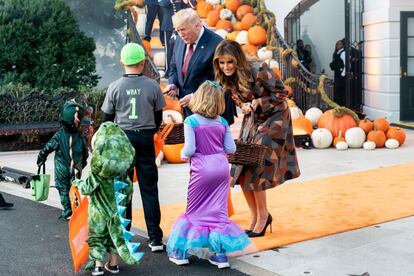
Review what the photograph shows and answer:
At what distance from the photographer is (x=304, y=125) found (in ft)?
41.9

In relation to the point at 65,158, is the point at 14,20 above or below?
above

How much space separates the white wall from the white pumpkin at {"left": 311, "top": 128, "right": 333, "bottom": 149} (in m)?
3.62

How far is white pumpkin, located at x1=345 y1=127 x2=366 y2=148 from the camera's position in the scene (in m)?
12.4

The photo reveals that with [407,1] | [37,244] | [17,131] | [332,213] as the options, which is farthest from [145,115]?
[407,1]

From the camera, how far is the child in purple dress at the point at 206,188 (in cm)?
607

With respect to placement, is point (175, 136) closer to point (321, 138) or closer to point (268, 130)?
point (268, 130)

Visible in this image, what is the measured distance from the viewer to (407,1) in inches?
616

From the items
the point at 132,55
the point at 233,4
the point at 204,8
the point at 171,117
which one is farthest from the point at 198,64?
the point at 204,8

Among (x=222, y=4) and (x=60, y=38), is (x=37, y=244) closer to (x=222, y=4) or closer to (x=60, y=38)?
(x=60, y=38)

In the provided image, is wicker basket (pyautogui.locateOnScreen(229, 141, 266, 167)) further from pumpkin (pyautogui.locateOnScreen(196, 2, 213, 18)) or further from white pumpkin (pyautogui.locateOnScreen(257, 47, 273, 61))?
pumpkin (pyautogui.locateOnScreen(196, 2, 213, 18))

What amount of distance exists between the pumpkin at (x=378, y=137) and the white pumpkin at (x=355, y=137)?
114 mm

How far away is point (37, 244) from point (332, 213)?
2.86 m

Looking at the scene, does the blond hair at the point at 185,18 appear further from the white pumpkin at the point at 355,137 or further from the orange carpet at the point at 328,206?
the white pumpkin at the point at 355,137

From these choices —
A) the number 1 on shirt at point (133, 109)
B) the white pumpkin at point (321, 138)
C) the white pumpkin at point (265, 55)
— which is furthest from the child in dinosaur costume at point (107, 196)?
the white pumpkin at point (265, 55)
